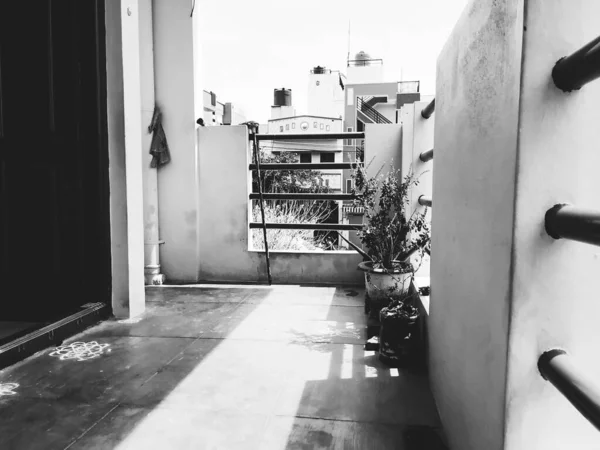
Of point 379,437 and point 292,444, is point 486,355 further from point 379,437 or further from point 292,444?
point 292,444

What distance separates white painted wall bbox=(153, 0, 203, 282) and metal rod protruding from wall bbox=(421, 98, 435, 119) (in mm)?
2461

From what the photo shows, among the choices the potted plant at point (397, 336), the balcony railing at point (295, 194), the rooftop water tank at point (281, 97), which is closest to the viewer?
the potted plant at point (397, 336)

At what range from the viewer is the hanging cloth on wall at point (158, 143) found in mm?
4410

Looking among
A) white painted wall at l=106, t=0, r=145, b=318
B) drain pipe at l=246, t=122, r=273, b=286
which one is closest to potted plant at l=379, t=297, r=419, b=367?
white painted wall at l=106, t=0, r=145, b=318

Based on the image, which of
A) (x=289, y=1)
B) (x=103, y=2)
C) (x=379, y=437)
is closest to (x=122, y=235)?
(x=103, y=2)

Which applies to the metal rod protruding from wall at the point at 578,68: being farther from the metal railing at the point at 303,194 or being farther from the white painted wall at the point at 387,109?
the white painted wall at the point at 387,109

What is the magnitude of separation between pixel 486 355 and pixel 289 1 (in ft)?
25.5

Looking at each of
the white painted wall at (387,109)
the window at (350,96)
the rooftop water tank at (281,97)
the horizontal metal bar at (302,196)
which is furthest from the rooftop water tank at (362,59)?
the horizontal metal bar at (302,196)

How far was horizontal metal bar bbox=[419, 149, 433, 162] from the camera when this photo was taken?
2.87 metres

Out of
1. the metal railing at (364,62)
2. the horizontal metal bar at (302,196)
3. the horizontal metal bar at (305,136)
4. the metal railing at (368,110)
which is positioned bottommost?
the horizontal metal bar at (302,196)

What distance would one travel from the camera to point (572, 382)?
72 cm

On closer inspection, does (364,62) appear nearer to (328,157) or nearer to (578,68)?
(328,157)

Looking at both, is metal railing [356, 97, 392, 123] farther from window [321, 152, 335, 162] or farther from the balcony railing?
the balcony railing

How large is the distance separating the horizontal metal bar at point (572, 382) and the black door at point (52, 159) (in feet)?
10.1
